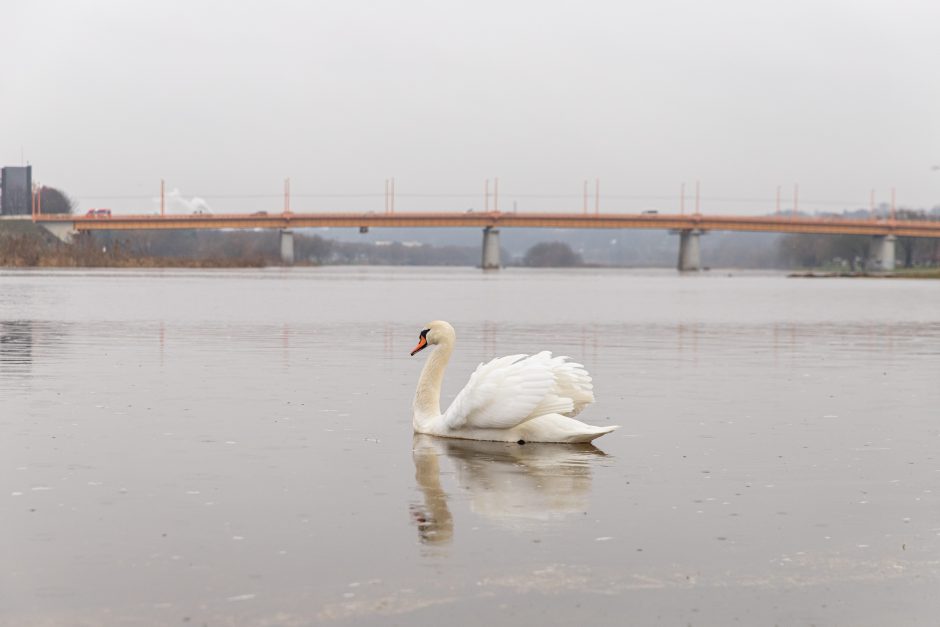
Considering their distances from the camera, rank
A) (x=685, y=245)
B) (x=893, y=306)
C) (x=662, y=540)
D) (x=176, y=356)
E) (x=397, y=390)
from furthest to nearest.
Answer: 1. (x=685, y=245)
2. (x=893, y=306)
3. (x=176, y=356)
4. (x=397, y=390)
5. (x=662, y=540)

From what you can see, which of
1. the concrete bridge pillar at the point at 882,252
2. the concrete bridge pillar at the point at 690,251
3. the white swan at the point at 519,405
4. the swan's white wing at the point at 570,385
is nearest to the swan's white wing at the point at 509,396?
the white swan at the point at 519,405

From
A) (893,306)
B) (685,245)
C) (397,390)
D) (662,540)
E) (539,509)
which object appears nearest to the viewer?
(662,540)

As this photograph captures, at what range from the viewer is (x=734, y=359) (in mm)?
25781

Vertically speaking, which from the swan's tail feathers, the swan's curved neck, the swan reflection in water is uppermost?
the swan's curved neck

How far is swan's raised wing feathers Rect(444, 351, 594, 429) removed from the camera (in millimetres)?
13430

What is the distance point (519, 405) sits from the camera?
1342cm

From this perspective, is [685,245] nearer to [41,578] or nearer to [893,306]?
[893,306]

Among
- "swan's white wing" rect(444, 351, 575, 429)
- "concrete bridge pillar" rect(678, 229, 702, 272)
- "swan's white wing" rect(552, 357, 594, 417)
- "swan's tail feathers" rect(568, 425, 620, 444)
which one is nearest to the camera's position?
"swan's tail feathers" rect(568, 425, 620, 444)

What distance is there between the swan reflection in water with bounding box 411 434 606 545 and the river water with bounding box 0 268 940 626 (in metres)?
0.04

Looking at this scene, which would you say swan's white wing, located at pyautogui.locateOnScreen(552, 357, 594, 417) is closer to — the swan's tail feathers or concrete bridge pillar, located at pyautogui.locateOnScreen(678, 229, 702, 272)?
the swan's tail feathers

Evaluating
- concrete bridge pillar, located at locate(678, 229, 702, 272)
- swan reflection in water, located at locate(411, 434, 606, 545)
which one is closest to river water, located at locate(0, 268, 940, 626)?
swan reflection in water, located at locate(411, 434, 606, 545)

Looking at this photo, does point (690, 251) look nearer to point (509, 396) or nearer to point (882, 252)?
point (882, 252)

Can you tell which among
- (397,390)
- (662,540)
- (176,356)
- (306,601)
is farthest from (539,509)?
(176,356)

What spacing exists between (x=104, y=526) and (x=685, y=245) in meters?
193
